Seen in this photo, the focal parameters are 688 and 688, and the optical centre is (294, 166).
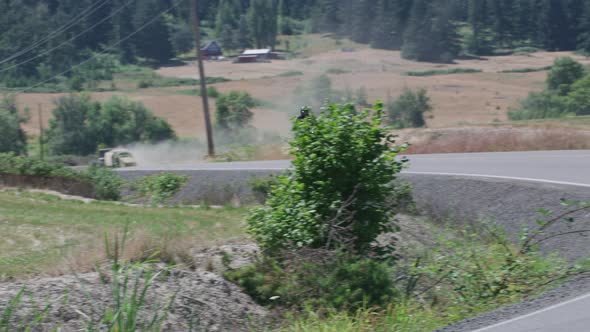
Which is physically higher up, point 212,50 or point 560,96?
point 212,50

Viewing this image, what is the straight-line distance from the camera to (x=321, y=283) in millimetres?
10109

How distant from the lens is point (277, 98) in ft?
217

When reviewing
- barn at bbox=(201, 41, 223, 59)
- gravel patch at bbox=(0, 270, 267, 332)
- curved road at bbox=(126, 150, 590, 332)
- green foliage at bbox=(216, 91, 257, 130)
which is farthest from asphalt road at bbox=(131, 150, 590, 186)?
barn at bbox=(201, 41, 223, 59)

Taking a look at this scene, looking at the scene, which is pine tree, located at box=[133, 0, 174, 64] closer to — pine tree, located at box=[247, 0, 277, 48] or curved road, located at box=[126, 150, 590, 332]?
pine tree, located at box=[247, 0, 277, 48]

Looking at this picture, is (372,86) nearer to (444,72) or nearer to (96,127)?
(444,72)

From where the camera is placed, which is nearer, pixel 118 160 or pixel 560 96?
pixel 118 160

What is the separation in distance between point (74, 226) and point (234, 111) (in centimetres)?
4685

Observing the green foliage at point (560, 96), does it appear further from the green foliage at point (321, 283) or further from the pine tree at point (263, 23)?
the pine tree at point (263, 23)

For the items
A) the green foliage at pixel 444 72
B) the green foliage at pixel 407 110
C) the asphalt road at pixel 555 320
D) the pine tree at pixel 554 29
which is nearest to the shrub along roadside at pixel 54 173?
the asphalt road at pixel 555 320

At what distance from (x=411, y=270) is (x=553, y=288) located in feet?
9.20

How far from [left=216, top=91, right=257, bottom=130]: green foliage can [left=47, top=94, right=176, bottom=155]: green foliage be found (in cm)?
465

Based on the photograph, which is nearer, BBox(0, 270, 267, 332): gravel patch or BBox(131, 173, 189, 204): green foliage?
BBox(0, 270, 267, 332): gravel patch

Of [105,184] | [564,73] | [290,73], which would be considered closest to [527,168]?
[105,184]

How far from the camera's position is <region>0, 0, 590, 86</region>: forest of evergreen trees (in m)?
68.1
